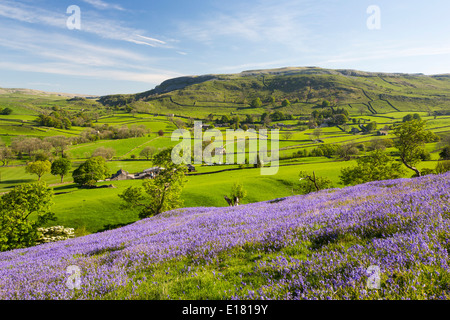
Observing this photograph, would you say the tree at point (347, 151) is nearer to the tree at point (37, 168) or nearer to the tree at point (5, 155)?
the tree at point (37, 168)

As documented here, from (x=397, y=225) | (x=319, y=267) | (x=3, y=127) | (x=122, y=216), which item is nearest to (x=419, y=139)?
(x=397, y=225)

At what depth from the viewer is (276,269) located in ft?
13.9

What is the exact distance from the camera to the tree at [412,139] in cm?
3004

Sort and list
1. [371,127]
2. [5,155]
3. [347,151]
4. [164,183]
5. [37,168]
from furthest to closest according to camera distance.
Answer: [371,127] < [5,155] < [347,151] < [37,168] < [164,183]

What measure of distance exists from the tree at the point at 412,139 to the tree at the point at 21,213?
5199 centimetres

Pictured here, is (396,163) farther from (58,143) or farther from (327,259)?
(58,143)

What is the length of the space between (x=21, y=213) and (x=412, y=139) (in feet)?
181

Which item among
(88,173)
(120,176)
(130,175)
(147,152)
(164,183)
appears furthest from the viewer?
(147,152)

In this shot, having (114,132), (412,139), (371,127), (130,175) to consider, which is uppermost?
(371,127)

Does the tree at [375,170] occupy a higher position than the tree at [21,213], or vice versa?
the tree at [375,170]

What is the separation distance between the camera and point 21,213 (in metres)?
29.1

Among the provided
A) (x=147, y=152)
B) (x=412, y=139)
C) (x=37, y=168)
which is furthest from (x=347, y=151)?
(x=37, y=168)

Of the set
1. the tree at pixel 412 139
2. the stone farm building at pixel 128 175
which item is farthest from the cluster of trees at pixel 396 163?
the stone farm building at pixel 128 175

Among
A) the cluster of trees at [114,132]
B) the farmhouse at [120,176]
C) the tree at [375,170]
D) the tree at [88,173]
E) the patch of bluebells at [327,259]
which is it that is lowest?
the farmhouse at [120,176]
